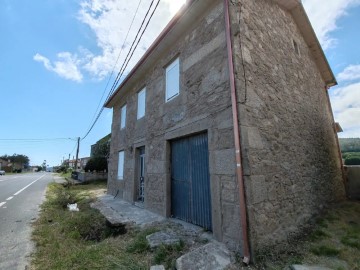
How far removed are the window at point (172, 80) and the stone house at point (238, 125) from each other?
0.03 meters

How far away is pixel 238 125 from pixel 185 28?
340 centimetres

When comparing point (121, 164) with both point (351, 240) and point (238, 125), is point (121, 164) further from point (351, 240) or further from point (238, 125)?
point (351, 240)

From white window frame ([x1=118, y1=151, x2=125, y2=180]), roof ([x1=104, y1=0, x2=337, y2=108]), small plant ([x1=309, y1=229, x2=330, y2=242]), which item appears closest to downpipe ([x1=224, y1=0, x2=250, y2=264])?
roof ([x1=104, y1=0, x2=337, y2=108])

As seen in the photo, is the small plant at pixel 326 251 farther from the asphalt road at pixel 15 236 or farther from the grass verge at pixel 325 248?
the asphalt road at pixel 15 236

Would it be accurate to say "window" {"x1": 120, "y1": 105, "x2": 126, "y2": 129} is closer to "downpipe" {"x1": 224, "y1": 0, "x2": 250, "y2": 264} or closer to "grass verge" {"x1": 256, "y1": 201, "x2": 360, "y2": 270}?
"downpipe" {"x1": 224, "y1": 0, "x2": 250, "y2": 264}

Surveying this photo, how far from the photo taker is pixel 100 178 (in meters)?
20.2

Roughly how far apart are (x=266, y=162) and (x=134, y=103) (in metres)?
6.20

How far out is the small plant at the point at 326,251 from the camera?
3.52 meters

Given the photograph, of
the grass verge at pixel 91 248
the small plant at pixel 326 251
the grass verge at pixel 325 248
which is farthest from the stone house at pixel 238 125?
the grass verge at pixel 91 248

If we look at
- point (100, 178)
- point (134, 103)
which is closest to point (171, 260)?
point (134, 103)

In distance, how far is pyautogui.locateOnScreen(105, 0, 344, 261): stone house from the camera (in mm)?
3725

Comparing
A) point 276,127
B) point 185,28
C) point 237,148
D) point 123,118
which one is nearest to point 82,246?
point 237,148

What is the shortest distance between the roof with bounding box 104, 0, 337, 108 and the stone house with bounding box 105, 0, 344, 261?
3 cm

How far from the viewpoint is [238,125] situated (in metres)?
3.70
